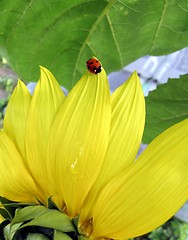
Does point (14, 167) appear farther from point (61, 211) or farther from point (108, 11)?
point (108, 11)

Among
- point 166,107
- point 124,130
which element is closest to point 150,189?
point 124,130

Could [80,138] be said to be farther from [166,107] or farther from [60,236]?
[166,107]

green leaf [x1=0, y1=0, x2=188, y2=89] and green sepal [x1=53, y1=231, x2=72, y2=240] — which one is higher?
green leaf [x1=0, y1=0, x2=188, y2=89]

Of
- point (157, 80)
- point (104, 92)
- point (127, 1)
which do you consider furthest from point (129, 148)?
point (157, 80)

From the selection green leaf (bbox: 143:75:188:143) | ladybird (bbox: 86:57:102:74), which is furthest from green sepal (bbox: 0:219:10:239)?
green leaf (bbox: 143:75:188:143)

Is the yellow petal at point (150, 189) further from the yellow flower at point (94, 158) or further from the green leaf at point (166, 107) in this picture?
the green leaf at point (166, 107)

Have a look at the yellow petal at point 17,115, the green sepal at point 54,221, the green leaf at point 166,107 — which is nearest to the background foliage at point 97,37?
the green leaf at point 166,107

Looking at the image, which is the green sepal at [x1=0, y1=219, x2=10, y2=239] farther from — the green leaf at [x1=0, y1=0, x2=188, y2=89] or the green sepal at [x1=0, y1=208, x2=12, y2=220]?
the green leaf at [x1=0, y1=0, x2=188, y2=89]
